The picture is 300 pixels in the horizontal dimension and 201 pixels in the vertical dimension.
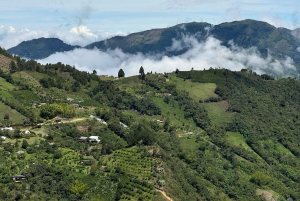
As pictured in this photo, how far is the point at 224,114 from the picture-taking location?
177 m

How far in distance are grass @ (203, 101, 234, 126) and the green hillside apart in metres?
0.47

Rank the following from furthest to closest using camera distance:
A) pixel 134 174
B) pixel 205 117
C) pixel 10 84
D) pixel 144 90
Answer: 1. pixel 144 90
2. pixel 205 117
3. pixel 10 84
4. pixel 134 174

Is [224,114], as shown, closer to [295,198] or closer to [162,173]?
[295,198]

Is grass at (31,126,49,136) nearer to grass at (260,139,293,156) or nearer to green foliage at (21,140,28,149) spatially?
green foliage at (21,140,28,149)

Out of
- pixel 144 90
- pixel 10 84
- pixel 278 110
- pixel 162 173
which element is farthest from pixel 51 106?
pixel 278 110

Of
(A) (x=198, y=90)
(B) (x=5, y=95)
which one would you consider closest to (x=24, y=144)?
(B) (x=5, y=95)

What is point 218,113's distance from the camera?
582ft

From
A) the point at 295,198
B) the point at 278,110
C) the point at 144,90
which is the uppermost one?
the point at 144,90

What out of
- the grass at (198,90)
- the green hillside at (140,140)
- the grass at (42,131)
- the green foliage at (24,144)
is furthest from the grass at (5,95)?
the grass at (198,90)

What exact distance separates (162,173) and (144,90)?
9611cm

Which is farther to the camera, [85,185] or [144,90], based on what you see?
[144,90]

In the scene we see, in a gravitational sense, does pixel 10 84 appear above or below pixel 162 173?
above

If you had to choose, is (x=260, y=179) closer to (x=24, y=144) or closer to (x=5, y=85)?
(x=24, y=144)

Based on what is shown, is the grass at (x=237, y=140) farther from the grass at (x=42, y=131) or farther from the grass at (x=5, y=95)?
the grass at (x=5, y=95)
